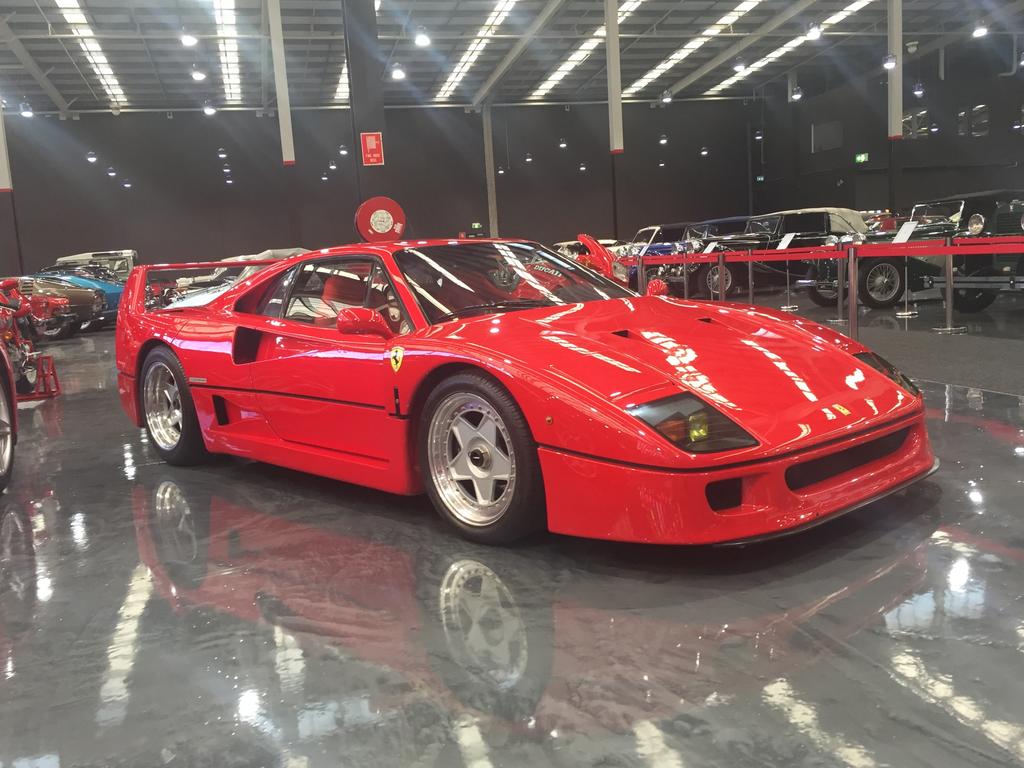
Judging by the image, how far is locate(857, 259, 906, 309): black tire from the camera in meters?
10.4

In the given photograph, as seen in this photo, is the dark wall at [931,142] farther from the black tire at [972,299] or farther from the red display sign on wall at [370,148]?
the red display sign on wall at [370,148]

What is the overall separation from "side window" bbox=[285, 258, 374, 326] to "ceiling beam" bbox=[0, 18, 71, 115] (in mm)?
18467

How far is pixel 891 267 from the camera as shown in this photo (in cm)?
1039

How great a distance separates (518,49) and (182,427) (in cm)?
1965

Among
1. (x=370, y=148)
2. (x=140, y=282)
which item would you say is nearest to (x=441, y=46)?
(x=370, y=148)

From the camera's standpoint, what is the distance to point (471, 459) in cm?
281

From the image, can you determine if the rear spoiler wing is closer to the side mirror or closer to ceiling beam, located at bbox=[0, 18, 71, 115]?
the side mirror

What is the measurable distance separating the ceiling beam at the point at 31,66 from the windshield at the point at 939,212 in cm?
1833

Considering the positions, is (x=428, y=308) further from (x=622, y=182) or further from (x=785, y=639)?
(x=622, y=182)

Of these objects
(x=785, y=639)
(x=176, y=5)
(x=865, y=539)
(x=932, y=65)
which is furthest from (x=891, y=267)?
(x=932, y=65)

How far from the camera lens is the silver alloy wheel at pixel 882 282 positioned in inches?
410

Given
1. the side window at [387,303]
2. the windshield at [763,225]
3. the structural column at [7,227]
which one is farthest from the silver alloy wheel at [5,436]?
the structural column at [7,227]

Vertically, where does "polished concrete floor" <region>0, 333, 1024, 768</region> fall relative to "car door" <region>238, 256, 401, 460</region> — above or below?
below

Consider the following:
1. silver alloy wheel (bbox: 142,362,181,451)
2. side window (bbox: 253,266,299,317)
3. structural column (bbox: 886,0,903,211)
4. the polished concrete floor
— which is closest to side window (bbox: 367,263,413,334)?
side window (bbox: 253,266,299,317)
